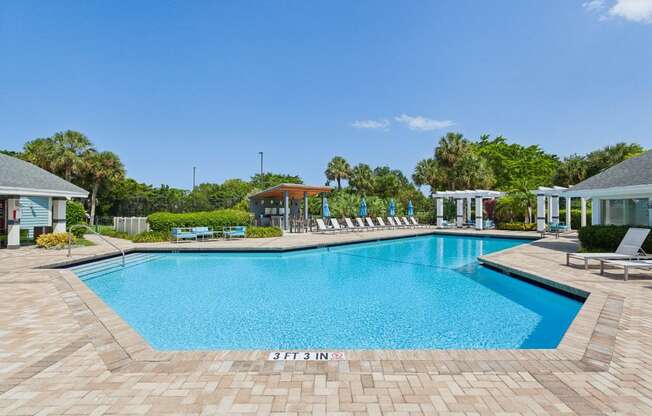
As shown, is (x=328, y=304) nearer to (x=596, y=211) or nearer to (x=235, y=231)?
(x=235, y=231)

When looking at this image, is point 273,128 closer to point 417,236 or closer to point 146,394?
point 417,236

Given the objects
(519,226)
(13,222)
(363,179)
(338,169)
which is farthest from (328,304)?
(338,169)

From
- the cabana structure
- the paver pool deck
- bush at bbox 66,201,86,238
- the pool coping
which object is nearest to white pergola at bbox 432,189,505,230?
the cabana structure

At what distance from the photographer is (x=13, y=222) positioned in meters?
13.2

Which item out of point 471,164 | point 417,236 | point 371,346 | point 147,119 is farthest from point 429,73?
point 147,119

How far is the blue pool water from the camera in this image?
525cm

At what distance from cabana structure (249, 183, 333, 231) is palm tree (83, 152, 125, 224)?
14068mm

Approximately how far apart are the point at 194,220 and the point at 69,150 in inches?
723

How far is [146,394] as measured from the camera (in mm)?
2803

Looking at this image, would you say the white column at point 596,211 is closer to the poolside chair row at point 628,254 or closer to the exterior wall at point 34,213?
the poolside chair row at point 628,254

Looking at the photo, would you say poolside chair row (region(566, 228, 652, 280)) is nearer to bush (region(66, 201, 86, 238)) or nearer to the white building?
the white building

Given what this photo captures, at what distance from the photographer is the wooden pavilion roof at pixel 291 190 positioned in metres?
22.0

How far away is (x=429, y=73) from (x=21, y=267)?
20122mm

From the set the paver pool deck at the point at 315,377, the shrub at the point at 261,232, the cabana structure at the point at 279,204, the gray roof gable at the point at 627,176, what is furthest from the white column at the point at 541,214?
the paver pool deck at the point at 315,377
